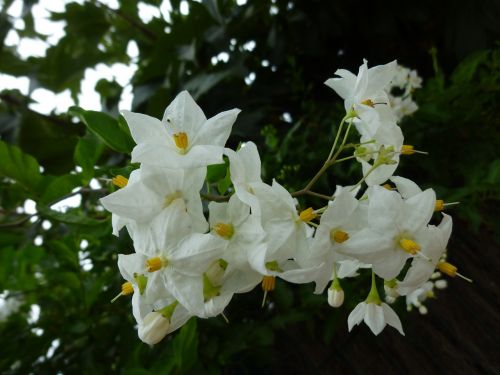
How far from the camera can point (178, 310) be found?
16.9 inches

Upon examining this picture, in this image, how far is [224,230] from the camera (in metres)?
0.40

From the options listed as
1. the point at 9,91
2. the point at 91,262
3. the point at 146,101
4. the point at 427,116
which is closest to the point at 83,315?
the point at 91,262

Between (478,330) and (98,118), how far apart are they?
648 millimetres

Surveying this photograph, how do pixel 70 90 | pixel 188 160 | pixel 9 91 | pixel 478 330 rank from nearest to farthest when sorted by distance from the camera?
pixel 188 160
pixel 478 330
pixel 9 91
pixel 70 90

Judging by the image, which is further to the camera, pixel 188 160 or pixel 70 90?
pixel 70 90

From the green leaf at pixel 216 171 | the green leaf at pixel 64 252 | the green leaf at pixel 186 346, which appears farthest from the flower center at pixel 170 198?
the green leaf at pixel 64 252

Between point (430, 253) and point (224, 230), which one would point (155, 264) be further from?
point (430, 253)

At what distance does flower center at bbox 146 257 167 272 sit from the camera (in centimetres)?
38

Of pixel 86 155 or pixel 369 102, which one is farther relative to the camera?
pixel 86 155

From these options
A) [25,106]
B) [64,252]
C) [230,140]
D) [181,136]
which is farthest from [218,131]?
[25,106]

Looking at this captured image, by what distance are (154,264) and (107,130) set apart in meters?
0.22

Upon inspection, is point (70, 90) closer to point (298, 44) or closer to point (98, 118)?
point (298, 44)

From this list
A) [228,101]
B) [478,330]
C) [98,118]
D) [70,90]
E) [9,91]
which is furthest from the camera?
[70,90]

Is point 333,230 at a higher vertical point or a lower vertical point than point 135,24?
higher
